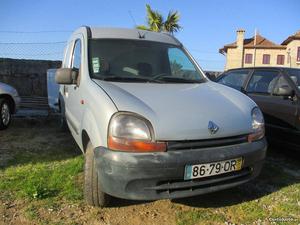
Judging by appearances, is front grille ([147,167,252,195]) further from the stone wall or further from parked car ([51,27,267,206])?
the stone wall

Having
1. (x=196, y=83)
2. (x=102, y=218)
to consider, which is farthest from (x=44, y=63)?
(x=102, y=218)

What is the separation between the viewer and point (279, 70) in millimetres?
6336

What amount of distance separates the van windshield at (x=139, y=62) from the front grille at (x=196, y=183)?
1355 millimetres

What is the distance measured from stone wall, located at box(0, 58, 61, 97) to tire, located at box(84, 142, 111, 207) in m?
7.85

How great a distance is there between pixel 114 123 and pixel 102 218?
96cm

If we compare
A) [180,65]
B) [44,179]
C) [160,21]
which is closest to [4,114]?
[44,179]

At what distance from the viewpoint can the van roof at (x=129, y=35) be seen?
5.02 meters

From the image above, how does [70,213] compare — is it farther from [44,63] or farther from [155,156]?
[44,63]

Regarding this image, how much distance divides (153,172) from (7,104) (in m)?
5.63

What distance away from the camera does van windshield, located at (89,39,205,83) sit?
4.47 m

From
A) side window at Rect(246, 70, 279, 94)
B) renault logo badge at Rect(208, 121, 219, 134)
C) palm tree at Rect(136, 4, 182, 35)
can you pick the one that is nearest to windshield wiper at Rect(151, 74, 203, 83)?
renault logo badge at Rect(208, 121, 219, 134)

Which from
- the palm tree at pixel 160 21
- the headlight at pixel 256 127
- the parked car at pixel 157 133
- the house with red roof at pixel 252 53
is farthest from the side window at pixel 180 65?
the house with red roof at pixel 252 53

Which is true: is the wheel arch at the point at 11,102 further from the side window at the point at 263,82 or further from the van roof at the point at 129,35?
the side window at the point at 263,82

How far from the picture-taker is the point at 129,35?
5.16 m
